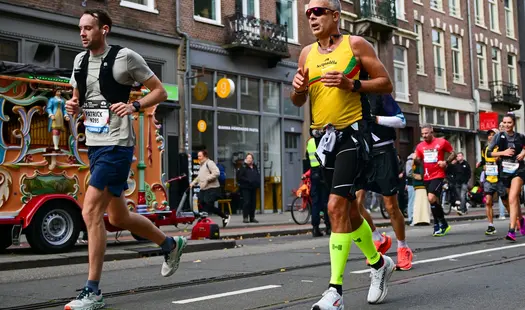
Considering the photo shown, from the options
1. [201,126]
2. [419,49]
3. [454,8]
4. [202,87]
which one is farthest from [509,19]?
Result: [201,126]

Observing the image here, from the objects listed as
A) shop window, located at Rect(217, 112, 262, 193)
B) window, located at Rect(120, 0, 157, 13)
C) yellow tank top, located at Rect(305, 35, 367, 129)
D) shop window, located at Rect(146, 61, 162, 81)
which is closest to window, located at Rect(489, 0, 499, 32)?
shop window, located at Rect(217, 112, 262, 193)

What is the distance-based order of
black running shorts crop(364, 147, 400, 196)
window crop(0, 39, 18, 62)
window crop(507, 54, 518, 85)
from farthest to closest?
window crop(507, 54, 518, 85)
window crop(0, 39, 18, 62)
black running shorts crop(364, 147, 400, 196)

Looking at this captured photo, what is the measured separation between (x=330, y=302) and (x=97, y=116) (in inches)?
84.7

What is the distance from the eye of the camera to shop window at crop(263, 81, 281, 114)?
2494 cm

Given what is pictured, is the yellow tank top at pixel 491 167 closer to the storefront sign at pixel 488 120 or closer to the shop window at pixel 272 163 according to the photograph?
the shop window at pixel 272 163

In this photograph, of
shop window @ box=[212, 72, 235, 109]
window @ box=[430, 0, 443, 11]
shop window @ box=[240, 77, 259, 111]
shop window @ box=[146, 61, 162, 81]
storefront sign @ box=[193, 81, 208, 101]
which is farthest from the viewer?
window @ box=[430, 0, 443, 11]

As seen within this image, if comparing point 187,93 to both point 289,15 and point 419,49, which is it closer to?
point 289,15

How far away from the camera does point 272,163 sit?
25109 millimetres

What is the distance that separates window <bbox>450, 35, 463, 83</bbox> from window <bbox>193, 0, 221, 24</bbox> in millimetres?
17837

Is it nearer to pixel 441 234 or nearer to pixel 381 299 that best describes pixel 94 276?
pixel 381 299

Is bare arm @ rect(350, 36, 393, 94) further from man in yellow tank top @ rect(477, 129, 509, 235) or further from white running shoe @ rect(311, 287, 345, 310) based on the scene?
man in yellow tank top @ rect(477, 129, 509, 235)

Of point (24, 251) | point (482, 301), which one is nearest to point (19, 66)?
point (24, 251)

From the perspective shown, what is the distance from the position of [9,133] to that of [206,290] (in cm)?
557

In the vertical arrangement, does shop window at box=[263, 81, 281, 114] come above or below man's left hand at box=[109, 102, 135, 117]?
above
